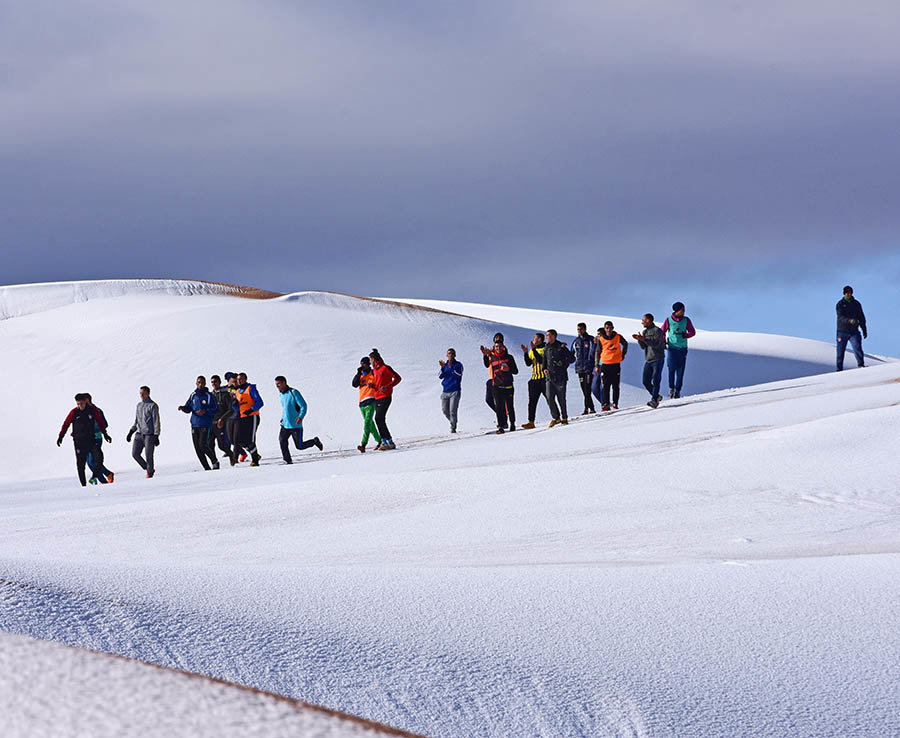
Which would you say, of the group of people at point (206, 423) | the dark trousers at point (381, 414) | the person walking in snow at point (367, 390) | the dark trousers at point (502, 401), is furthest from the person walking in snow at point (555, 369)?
the group of people at point (206, 423)

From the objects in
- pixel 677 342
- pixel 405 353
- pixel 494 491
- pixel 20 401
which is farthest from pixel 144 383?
pixel 494 491

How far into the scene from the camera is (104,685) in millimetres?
1254

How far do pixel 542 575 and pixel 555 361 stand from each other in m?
12.1

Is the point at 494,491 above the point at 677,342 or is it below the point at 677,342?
below

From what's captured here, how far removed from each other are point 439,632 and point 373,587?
0.59 m

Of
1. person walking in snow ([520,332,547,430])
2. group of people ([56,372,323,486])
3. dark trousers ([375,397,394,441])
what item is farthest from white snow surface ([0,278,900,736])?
dark trousers ([375,397,394,441])

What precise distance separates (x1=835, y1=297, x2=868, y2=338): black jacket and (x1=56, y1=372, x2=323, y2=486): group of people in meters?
9.98

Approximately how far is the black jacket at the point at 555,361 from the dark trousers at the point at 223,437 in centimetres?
563

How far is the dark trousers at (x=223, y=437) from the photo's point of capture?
54.0 feet

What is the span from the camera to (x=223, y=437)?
17.2m

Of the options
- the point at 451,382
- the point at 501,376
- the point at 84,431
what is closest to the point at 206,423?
the point at 84,431

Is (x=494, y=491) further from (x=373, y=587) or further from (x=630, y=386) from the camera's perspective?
(x=630, y=386)

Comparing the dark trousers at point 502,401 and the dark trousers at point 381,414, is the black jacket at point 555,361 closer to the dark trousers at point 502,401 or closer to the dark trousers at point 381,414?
the dark trousers at point 502,401

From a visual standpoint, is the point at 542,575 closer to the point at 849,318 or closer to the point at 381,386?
the point at 381,386
